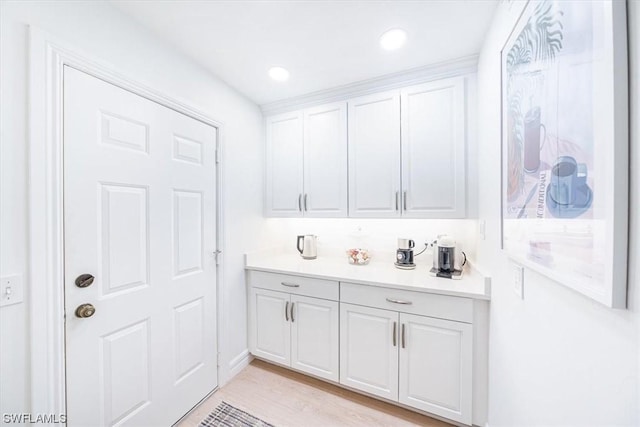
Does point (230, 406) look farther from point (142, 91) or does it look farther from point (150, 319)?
point (142, 91)

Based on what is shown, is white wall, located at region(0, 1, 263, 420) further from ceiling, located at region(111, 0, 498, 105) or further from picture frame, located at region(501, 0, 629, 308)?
picture frame, located at region(501, 0, 629, 308)

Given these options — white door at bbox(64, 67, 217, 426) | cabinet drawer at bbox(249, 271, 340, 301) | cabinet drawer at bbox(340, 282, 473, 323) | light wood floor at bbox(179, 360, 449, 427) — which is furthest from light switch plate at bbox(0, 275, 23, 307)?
cabinet drawer at bbox(340, 282, 473, 323)

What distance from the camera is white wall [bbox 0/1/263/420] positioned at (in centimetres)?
90

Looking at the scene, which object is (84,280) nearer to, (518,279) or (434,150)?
(518,279)

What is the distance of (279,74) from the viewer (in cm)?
Result: 186

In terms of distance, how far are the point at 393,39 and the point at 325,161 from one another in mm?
1006

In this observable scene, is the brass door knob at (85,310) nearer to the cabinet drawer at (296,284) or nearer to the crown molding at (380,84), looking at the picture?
the cabinet drawer at (296,284)

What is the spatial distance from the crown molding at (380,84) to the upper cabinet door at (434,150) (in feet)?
0.19

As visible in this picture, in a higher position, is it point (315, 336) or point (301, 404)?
point (315, 336)

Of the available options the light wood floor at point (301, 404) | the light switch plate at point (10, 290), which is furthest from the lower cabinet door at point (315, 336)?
the light switch plate at point (10, 290)

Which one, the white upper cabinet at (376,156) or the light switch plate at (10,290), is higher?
the white upper cabinet at (376,156)

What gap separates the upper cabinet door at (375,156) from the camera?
190 centimetres

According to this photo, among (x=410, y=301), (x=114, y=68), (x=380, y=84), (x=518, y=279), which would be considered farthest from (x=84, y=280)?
(x=380, y=84)

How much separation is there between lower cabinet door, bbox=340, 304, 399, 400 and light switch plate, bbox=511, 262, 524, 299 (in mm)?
767
